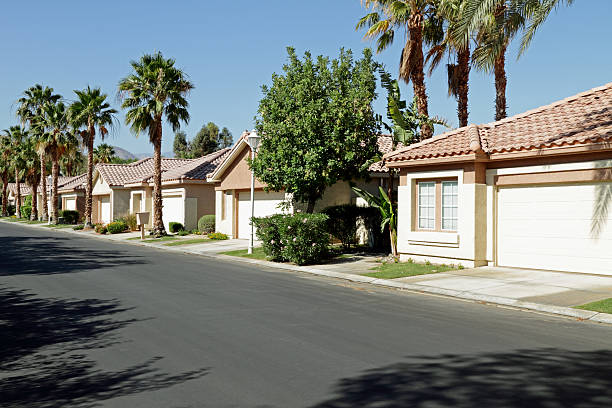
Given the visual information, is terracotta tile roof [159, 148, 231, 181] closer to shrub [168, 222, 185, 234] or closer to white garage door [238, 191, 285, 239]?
shrub [168, 222, 185, 234]

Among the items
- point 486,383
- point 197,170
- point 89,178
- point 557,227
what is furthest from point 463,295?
point 89,178

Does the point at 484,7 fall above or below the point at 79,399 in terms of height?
above

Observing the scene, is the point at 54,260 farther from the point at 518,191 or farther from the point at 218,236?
the point at 518,191

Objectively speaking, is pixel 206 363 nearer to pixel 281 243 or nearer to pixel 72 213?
pixel 281 243

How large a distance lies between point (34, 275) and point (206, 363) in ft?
33.7

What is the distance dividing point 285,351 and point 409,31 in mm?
15041

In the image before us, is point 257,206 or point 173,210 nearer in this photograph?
point 257,206

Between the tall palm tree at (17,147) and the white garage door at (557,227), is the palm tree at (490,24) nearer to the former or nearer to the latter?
the white garage door at (557,227)

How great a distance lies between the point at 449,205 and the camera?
16.3 m

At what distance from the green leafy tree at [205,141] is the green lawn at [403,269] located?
5866 cm

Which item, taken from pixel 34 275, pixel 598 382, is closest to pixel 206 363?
pixel 598 382

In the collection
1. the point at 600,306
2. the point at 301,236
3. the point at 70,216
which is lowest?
the point at 600,306

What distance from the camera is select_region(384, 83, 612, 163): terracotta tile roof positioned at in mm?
13906

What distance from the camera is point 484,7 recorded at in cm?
1303
